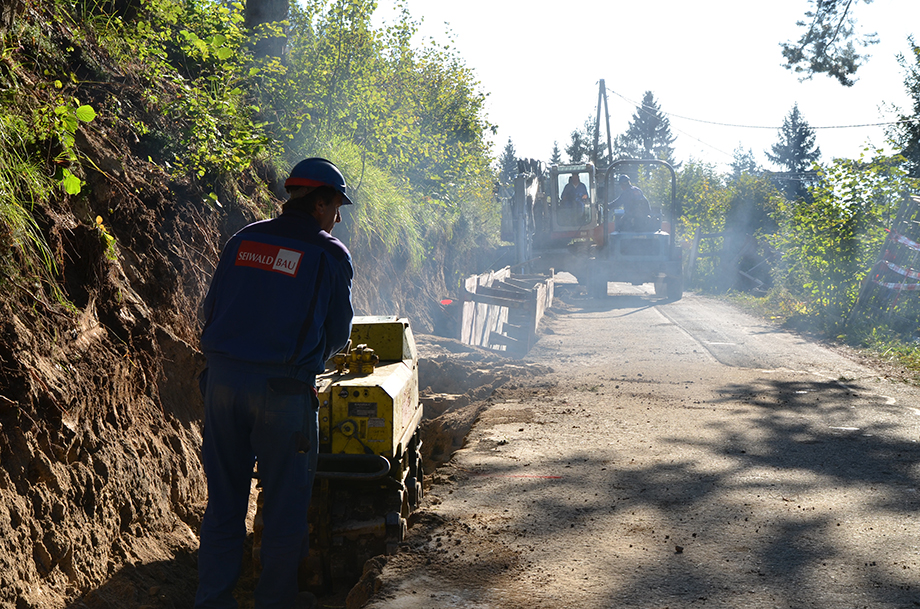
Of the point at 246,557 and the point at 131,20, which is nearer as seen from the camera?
the point at 246,557

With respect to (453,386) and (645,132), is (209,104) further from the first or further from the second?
(645,132)

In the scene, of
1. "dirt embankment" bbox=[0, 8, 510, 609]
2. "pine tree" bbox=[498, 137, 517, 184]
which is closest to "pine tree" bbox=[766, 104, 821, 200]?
"pine tree" bbox=[498, 137, 517, 184]

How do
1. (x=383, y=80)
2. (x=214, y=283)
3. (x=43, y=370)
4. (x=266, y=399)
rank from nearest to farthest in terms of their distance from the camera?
(x=266, y=399) → (x=214, y=283) → (x=43, y=370) → (x=383, y=80)

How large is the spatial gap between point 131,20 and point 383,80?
23.7 ft

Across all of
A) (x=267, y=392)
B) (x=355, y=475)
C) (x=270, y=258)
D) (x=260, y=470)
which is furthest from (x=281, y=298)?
(x=355, y=475)

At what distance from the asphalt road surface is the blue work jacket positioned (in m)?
1.28

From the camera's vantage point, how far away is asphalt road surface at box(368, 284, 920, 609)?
11.3 ft

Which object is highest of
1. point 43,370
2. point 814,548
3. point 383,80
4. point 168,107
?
point 383,80

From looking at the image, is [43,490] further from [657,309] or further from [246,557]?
[657,309]

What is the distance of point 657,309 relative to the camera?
18078mm

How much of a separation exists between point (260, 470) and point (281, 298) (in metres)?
0.83

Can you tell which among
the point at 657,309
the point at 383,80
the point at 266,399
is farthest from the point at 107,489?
the point at 657,309

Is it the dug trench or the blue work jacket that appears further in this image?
the dug trench

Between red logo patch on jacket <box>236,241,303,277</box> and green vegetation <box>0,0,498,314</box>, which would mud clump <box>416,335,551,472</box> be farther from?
red logo patch on jacket <box>236,241,303,277</box>
